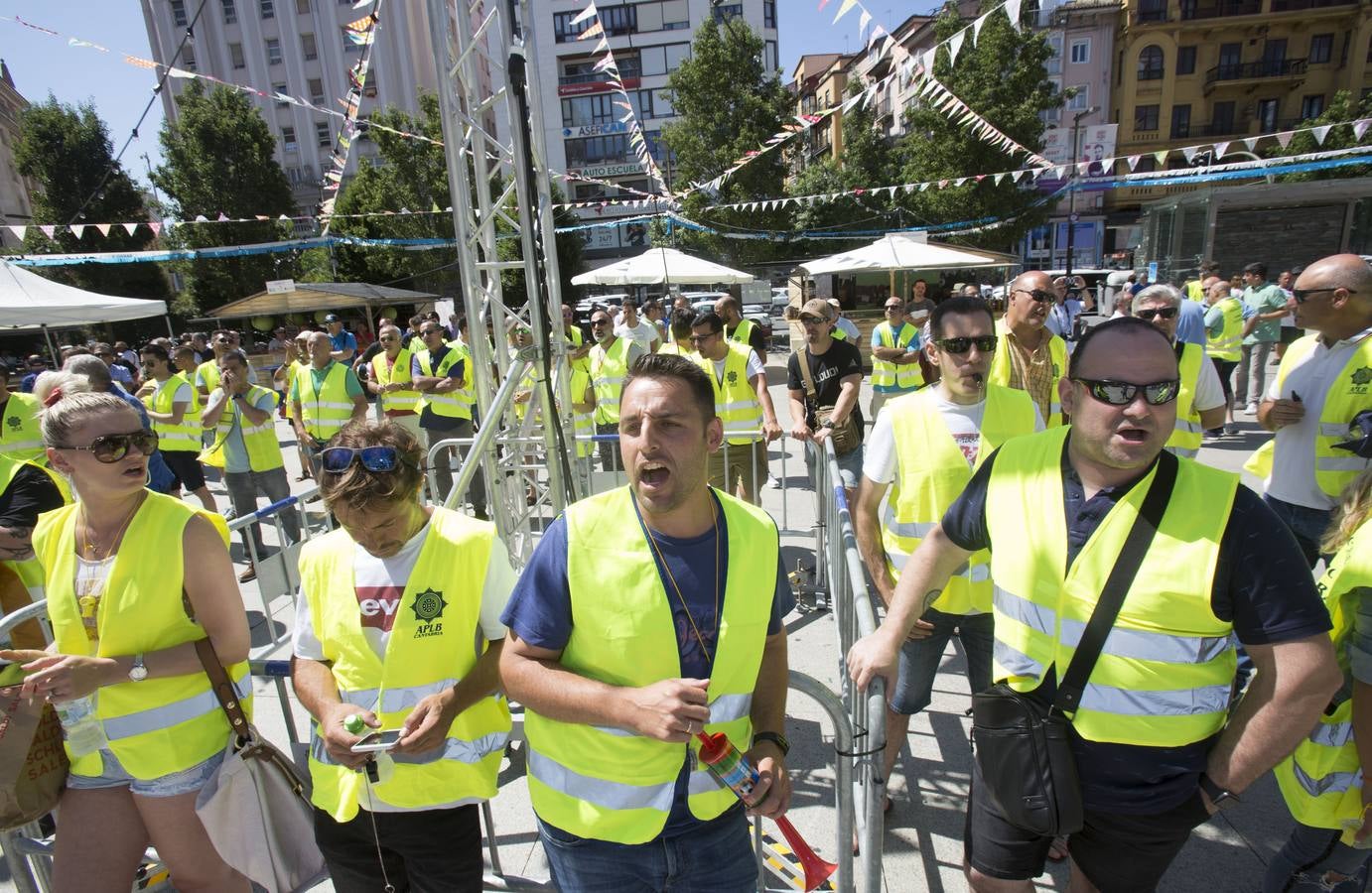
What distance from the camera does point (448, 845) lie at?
2010mm

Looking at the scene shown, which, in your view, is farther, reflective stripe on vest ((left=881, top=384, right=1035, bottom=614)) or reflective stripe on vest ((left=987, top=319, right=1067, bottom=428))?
reflective stripe on vest ((left=987, top=319, right=1067, bottom=428))

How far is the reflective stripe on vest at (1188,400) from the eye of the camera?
14.1ft

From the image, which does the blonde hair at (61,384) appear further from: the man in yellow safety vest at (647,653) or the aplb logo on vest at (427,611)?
the man in yellow safety vest at (647,653)

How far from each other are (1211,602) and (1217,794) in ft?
1.65

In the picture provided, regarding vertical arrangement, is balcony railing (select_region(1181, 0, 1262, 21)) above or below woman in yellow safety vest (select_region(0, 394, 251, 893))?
above

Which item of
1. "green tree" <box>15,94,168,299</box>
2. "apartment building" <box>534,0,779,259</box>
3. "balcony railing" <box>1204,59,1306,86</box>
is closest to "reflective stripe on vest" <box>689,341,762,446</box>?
"green tree" <box>15,94,168,299</box>

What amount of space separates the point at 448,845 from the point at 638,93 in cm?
5346

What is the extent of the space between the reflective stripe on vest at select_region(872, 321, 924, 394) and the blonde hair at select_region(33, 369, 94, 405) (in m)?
6.78

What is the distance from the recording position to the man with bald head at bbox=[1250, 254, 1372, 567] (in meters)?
3.31

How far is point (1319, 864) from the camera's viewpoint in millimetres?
2039

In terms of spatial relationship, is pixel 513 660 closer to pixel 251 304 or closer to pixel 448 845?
pixel 448 845

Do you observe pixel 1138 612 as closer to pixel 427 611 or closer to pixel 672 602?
pixel 672 602

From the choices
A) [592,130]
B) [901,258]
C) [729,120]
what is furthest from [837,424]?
[592,130]

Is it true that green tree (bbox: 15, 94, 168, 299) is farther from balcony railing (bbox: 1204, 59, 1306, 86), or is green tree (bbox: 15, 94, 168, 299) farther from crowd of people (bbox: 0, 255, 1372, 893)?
balcony railing (bbox: 1204, 59, 1306, 86)
